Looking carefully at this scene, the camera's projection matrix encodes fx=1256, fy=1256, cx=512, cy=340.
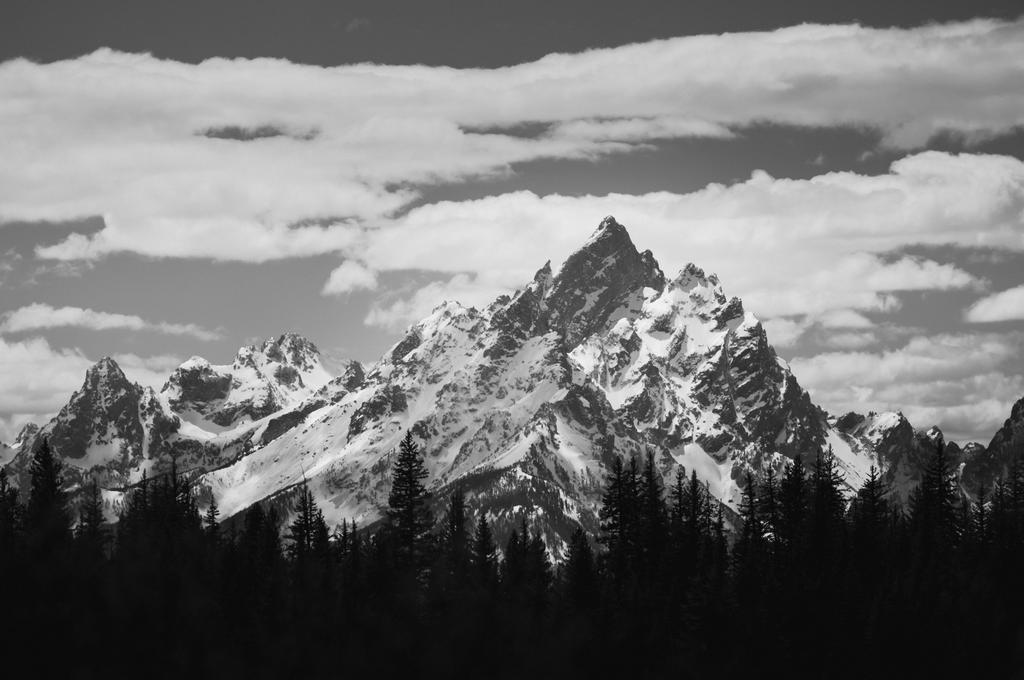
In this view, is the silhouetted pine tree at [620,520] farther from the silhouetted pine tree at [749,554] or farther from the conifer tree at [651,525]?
the silhouetted pine tree at [749,554]

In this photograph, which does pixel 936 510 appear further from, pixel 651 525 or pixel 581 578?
pixel 581 578

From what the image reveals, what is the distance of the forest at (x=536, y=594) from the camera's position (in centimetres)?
2106

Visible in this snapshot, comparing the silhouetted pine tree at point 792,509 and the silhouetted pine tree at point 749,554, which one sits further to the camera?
the silhouetted pine tree at point 792,509

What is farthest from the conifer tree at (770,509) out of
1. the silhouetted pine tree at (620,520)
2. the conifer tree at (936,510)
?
the silhouetted pine tree at (620,520)

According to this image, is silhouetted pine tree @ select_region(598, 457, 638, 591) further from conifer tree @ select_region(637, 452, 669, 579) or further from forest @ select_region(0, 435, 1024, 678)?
conifer tree @ select_region(637, 452, 669, 579)

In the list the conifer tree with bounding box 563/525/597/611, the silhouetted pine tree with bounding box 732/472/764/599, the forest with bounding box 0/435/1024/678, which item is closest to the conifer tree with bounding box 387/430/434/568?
the forest with bounding box 0/435/1024/678

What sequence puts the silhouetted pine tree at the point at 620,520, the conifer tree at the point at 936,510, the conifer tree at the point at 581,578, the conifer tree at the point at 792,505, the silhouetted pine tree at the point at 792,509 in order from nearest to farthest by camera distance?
the conifer tree at the point at 581,578 < the silhouetted pine tree at the point at 620,520 < the silhouetted pine tree at the point at 792,509 < the conifer tree at the point at 936,510 < the conifer tree at the point at 792,505

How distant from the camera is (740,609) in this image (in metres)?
54.0

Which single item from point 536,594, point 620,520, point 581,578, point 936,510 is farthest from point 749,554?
point 936,510

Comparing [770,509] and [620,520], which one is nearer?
[620,520]

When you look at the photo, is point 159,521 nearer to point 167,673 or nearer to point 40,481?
point 40,481

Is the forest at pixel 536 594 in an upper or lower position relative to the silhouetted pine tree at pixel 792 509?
lower

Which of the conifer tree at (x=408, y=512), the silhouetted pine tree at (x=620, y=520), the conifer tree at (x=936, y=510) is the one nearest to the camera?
the conifer tree at (x=408, y=512)

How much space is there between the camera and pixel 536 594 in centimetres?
5156
